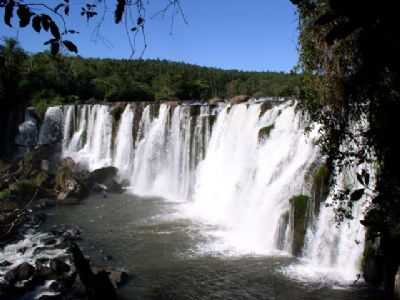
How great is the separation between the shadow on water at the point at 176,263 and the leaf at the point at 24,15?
769 centimetres

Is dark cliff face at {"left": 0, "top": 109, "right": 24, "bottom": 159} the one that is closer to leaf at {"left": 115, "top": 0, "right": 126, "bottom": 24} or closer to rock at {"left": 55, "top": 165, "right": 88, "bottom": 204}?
rock at {"left": 55, "top": 165, "right": 88, "bottom": 204}

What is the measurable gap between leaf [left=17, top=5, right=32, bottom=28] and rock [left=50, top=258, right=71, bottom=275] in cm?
921

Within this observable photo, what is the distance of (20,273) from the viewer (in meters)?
9.73

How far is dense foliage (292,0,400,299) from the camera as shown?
53.4 inches

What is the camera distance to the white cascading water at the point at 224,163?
36.9 feet

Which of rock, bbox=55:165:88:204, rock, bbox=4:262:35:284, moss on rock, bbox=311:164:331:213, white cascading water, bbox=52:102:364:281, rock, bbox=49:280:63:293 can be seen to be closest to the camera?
rock, bbox=49:280:63:293

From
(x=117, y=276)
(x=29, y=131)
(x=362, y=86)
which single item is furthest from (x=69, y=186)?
(x=362, y=86)

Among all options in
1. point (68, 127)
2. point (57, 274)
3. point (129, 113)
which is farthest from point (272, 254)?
point (68, 127)

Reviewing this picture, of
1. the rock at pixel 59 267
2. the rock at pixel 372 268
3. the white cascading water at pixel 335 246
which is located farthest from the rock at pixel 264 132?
the rock at pixel 59 267

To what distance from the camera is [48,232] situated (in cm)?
1367

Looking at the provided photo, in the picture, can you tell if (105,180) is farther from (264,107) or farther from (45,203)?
(264,107)

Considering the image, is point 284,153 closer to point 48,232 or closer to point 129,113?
point 48,232

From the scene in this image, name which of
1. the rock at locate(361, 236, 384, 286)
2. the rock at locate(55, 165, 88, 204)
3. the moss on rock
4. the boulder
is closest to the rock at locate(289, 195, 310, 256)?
the moss on rock

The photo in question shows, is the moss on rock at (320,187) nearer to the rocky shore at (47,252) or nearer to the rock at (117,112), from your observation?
the rocky shore at (47,252)
